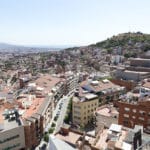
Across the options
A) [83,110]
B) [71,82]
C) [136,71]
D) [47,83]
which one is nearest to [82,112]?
[83,110]

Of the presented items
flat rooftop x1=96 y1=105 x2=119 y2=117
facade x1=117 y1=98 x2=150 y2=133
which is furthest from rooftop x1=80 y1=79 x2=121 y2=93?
facade x1=117 y1=98 x2=150 y2=133

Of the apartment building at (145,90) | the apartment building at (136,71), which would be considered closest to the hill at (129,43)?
the apartment building at (136,71)

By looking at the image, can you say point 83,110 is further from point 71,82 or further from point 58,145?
point 71,82

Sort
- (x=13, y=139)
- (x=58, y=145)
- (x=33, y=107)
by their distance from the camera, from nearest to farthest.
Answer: (x=58, y=145), (x=13, y=139), (x=33, y=107)

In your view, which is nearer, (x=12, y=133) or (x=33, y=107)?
(x=12, y=133)

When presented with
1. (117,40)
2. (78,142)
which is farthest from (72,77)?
(117,40)

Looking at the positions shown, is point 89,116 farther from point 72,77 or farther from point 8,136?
point 72,77

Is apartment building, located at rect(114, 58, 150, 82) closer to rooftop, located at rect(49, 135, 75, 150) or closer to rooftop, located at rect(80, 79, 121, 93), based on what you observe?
rooftop, located at rect(80, 79, 121, 93)
